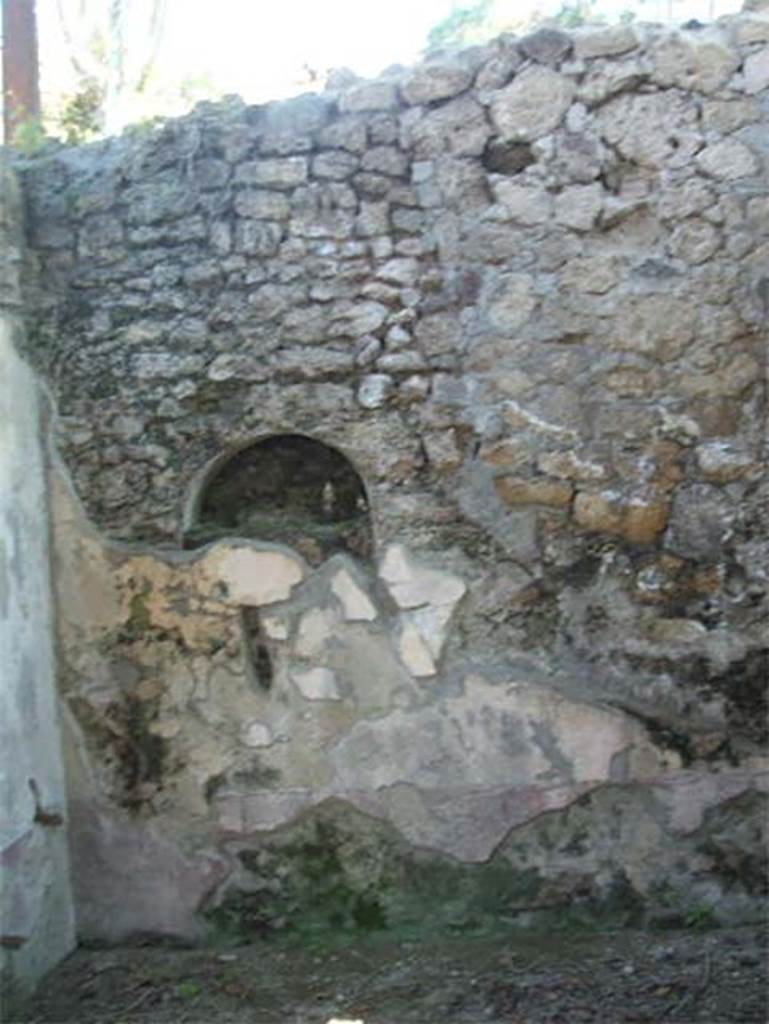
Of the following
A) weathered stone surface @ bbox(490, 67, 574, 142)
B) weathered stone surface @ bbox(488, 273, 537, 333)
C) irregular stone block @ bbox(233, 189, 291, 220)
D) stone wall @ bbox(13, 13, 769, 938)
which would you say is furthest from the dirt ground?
weathered stone surface @ bbox(490, 67, 574, 142)

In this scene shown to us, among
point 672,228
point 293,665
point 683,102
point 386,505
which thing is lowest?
point 293,665

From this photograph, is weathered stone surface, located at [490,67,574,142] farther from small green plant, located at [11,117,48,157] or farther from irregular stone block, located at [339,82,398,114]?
small green plant, located at [11,117,48,157]

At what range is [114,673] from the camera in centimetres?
381

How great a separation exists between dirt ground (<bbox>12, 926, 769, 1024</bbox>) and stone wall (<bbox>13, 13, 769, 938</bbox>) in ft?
0.40

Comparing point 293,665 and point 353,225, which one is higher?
point 353,225

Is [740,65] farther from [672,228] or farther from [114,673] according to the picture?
[114,673]

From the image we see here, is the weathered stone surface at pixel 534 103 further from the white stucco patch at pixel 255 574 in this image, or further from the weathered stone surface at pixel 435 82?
the white stucco patch at pixel 255 574

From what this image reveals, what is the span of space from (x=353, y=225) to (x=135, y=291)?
716 millimetres

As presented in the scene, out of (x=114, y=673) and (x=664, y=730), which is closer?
(x=664, y=730)

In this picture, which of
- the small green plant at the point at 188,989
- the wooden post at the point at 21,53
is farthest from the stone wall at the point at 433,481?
the wooden post at the point at 21,53

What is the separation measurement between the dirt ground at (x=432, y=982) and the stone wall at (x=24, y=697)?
0.60 feet

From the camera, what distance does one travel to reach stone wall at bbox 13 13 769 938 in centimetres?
356

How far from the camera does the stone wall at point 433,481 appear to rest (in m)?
3.56

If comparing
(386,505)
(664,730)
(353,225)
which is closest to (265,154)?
(353,225)
